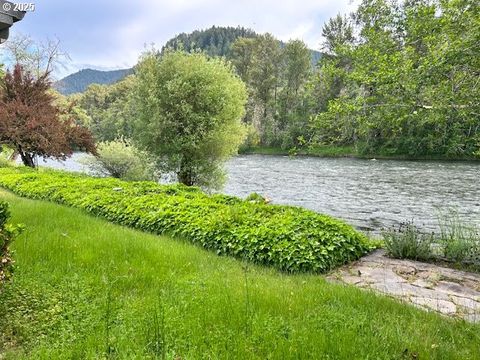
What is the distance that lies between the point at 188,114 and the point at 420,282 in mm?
11702

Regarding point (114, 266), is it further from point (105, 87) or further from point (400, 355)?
point (105, 87)

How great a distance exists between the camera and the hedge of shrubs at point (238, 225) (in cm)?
588

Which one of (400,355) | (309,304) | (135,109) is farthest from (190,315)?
(135,109)

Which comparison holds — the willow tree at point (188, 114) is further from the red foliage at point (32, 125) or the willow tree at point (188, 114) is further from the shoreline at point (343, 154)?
the shoreline at point (343, 154)

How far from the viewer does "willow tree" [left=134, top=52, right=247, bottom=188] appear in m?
15.2

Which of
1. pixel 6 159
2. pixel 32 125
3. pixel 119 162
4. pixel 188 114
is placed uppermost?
pixel 188 114

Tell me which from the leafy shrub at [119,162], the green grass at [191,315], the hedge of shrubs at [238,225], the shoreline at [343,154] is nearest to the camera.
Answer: the green grass at [191,315]

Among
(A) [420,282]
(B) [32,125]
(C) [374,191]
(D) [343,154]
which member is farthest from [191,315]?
(D) [343,154]

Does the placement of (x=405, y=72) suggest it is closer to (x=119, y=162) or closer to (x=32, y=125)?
(x=119, y=162)

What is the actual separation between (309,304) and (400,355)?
120 cm

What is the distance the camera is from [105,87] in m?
90.8

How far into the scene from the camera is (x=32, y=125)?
16.3m

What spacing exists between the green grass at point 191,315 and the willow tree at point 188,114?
33.8ft

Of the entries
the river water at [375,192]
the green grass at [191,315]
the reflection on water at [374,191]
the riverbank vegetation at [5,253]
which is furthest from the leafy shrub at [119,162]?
the riverbank vegetation at [5,253]
